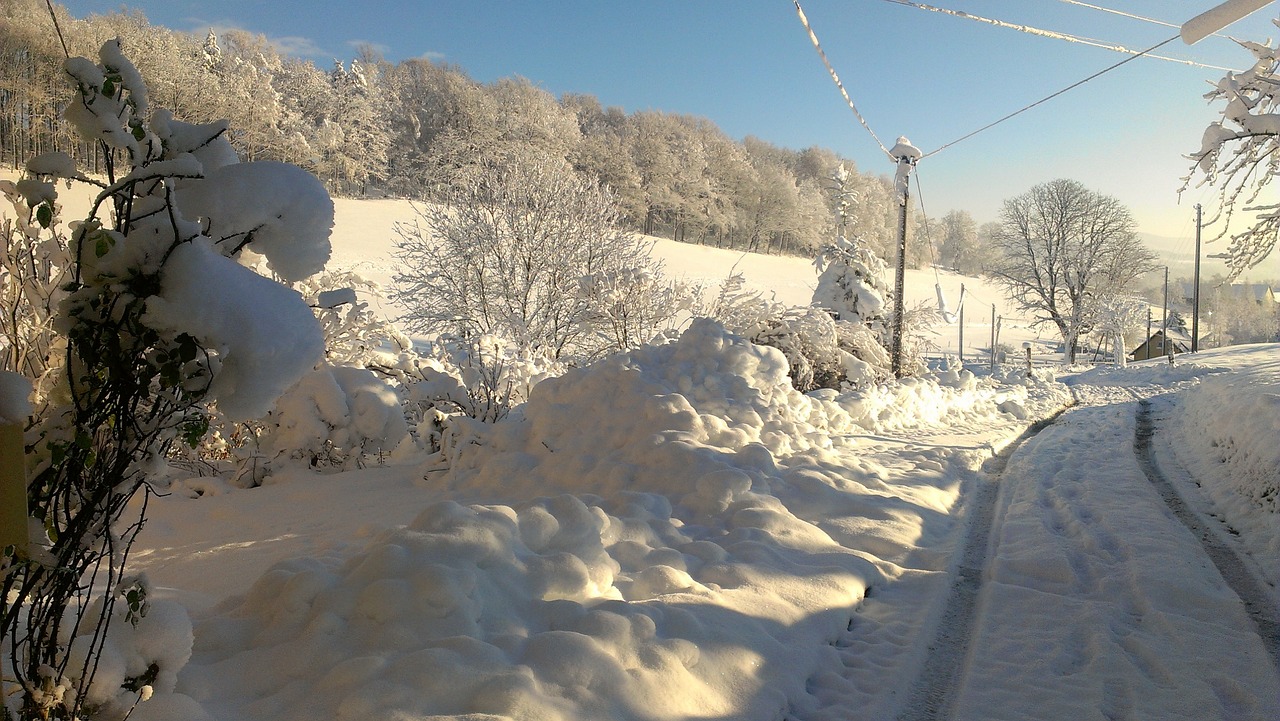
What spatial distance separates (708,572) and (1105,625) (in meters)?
2.33

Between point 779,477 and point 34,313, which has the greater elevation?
point 34,313

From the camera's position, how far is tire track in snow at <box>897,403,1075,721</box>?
3.38 metres

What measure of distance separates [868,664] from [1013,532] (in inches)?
112

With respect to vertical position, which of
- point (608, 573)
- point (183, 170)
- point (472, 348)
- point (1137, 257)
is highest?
point (1137, 257)

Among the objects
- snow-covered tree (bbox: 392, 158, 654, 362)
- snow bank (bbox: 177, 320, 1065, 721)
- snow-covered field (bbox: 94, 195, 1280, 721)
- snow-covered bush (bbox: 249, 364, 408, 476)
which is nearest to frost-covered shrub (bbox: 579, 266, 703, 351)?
snow-covered tree (bbox: 392, 158, 654, 362)

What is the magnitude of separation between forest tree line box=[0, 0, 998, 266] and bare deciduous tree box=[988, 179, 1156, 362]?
1029 cm

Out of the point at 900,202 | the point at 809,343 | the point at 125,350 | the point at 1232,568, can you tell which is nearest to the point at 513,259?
the point at 809,343

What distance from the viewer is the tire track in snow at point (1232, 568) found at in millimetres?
4113

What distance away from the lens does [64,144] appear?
21.6 meters

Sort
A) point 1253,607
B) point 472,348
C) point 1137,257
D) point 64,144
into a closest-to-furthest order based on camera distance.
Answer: point 1253,607 → point 472,348 → point 64,144 → point 1137,257

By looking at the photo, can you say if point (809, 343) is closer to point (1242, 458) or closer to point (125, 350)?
point (1242, 458)

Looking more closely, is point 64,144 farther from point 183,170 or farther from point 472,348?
point 183,170

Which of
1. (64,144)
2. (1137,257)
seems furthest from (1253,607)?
(1137,257)

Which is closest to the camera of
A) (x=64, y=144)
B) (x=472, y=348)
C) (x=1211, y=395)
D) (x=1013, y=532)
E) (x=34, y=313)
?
(x=34, y=313)
